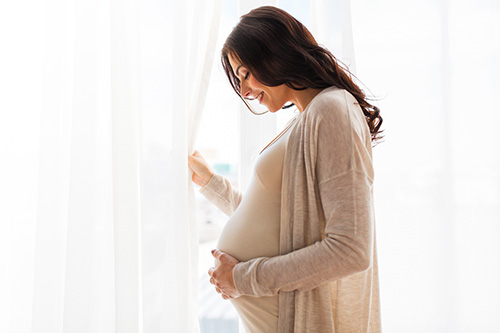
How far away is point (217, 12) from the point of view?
104 cm

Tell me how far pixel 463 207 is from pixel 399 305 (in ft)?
1.02

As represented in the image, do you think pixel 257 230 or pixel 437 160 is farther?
pixel 437 160

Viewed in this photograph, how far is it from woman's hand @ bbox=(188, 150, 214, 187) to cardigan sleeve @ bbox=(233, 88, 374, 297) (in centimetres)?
36

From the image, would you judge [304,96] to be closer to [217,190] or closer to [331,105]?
[331,105]

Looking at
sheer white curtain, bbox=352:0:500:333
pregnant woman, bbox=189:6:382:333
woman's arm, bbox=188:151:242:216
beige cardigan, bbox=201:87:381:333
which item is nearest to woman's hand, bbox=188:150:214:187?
woman's arm, bbox=188:151:242:216

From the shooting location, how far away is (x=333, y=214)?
68 centimetres

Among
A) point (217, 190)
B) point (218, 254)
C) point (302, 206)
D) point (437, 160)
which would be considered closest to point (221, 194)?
point (217, 190)

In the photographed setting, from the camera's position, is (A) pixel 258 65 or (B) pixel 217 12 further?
(B) pixel 217 12

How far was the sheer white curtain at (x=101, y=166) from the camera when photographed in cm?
96

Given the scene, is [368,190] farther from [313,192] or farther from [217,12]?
[217,12]

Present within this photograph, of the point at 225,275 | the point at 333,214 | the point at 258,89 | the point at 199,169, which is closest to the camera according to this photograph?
the point at 333,214

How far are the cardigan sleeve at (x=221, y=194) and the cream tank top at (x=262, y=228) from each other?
0.22m

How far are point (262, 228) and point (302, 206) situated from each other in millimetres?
116

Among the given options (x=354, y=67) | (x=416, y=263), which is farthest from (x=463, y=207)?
(x=354, y=67)
